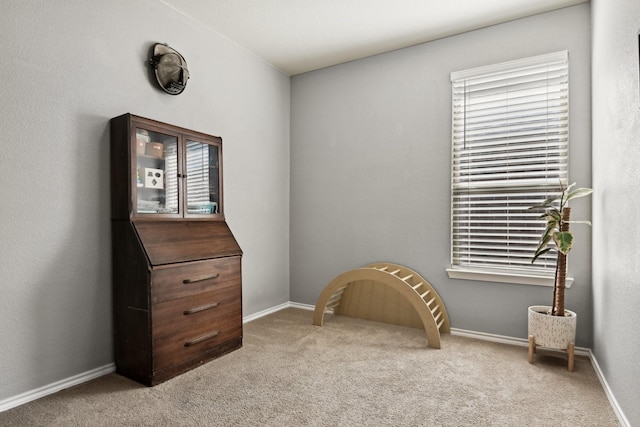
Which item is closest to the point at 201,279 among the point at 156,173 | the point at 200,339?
the point at 200,339

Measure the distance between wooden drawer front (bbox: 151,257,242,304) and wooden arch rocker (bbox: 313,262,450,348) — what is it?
914 mm

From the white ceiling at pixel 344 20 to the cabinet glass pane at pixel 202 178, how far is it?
1.07 m

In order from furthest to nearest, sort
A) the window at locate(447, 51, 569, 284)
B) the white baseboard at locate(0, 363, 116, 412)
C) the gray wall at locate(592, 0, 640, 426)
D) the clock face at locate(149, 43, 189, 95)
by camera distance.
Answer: the window at locate(447, 51, 569, 284) < the clock face at locate(149, 43, 189, 95) < the white baseboard at locate(0, 363, 116, 412) < the gray wall at locate(592, 0, 640, 426)

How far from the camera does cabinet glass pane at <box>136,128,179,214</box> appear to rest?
2.36 metres

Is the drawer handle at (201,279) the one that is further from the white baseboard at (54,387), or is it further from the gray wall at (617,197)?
the gray wall at (617,197)

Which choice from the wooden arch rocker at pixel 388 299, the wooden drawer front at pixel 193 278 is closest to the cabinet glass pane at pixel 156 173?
the wooden drawer front at pixel 193 278

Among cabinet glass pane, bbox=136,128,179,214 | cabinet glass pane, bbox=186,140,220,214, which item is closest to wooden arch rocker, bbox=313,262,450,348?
cabinet glass pane, bbox=186,140,220,214

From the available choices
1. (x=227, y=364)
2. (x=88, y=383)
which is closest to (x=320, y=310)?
(x=227, y=364)

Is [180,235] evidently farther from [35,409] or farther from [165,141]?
[35,409]

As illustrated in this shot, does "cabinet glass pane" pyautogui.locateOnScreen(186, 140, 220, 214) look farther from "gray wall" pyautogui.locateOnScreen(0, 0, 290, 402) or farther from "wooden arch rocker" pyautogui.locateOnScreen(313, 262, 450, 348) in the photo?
"wooden arch rocker" pyautogui.locateOnScreen(313, 262, 450, 348)

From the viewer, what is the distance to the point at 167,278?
224cm

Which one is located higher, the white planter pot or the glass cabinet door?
the glass cabinet door

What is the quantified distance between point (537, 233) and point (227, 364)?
253 cm

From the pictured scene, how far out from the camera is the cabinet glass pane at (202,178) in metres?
2.69
